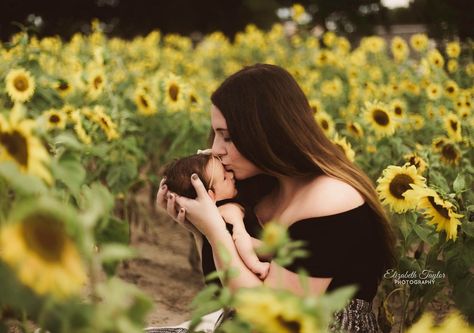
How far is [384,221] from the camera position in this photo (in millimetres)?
1841

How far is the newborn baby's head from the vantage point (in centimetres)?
199

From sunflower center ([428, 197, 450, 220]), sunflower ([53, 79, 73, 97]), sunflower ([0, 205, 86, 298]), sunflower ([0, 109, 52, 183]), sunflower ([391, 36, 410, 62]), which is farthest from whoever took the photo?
sunflower ([391, 36, 410, 62])

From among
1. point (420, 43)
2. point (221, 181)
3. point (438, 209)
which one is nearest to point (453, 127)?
point (438, 209)

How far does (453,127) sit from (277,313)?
2435 mm

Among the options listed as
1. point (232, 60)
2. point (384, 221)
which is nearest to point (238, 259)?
point (384, 221)

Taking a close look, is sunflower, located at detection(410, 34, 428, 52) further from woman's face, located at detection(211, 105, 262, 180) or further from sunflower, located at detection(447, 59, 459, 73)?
woman's face, located at detection(211, 105, 262, 180)

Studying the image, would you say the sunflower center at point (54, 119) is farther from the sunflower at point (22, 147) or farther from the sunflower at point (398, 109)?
the sunflower at point (22, 147)

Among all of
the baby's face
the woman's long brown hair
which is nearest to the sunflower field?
the woman's long brown hair

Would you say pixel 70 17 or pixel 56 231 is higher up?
pixel 70 17

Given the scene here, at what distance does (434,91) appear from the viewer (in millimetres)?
4141

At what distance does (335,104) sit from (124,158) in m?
2.09

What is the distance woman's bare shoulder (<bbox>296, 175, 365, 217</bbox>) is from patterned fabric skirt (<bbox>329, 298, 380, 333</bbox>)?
0.91 feet

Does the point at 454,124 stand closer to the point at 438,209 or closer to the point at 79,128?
the point at 438,209

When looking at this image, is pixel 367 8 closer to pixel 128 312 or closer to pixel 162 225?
pixel 162 225
